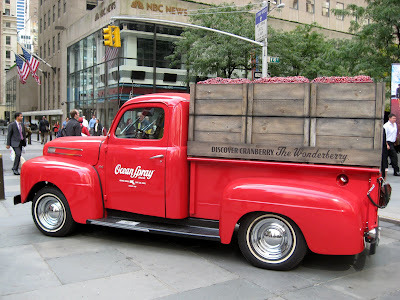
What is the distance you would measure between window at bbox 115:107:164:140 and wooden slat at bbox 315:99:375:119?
2.04 metres

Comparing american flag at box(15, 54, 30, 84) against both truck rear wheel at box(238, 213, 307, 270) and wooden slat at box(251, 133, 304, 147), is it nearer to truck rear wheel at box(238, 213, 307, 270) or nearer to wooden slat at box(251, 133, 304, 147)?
wooden slat at box(251, 133, 304, 147)

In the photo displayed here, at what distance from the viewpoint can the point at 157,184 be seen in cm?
500

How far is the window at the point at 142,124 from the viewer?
5168 mm

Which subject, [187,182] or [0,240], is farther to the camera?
[0,240]

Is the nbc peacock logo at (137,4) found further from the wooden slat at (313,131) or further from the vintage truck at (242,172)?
the wooden slat at (313,131)

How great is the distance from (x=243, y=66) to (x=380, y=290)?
70.4 ft

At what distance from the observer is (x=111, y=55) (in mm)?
28984

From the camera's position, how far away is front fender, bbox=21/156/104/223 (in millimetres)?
5320

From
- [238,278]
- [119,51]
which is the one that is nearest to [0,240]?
[238,278]

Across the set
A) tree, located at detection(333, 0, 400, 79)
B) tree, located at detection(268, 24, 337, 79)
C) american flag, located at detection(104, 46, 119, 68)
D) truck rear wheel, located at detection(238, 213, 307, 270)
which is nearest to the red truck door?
truck rear wheel, located at detection(238, 213, 307, 270)

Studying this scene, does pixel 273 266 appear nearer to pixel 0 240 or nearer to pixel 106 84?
pixel 0 240

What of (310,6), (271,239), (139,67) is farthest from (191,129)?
(310,6)

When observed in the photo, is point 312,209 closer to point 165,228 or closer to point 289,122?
point 289,122

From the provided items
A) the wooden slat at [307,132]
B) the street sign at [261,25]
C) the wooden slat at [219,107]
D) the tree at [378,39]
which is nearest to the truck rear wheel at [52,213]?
the wooden slat at [219,107]
